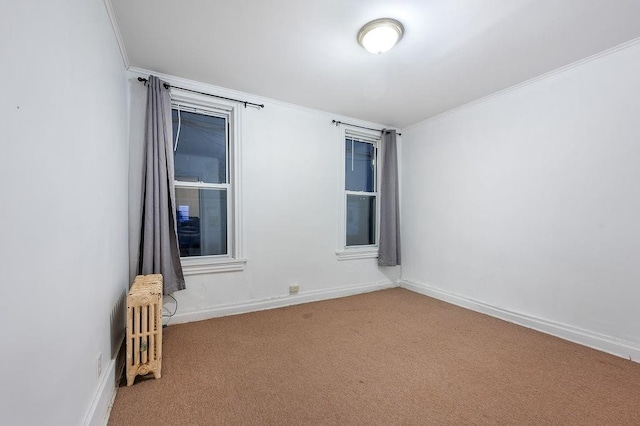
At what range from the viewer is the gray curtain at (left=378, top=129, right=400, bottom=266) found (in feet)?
13.2

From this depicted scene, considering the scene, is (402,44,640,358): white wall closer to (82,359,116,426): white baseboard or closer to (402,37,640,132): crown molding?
(402,37,640,132): crown molding

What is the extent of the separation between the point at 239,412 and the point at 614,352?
291 cm

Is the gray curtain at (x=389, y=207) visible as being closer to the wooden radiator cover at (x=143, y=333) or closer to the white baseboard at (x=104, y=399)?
the wooden radiator cover at (x=143, y=333)

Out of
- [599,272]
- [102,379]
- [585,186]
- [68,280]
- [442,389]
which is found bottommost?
[442,389]

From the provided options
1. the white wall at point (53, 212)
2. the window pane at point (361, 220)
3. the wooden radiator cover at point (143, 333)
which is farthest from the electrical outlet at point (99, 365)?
the window pane at point (361, 220)

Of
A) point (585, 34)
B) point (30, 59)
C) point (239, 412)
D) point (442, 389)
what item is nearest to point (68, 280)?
point (30, 59)

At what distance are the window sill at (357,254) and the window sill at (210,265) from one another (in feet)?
4.30

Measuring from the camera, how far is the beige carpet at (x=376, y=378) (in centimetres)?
155

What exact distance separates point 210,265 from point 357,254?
1.95 metres

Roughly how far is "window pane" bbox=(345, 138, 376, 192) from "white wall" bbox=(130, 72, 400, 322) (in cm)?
28

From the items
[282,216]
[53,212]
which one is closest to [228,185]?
[282,216]

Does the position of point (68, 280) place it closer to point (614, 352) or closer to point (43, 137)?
point (43, 137)

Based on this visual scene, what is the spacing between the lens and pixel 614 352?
2.23 metres

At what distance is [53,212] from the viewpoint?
100 cm
